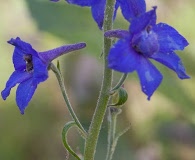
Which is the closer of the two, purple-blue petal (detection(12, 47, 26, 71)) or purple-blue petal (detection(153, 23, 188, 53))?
purple-blue petal (detection(153, 23, 188, 53))

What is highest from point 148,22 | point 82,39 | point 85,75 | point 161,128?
point 148,22

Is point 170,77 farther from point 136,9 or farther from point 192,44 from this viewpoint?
point 136,9

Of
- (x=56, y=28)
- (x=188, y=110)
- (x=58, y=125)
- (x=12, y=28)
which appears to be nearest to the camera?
(x=188, y=110)

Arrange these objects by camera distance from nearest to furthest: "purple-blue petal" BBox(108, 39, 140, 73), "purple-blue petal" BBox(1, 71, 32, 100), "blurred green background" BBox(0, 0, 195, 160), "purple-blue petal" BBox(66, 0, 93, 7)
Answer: "purple-blue petal" BBox(108, 39, 140, 73)
"purple-blue petal" BBox(1, 71, 32, 100)
"purple-blue petal" BBox(66, 0, 93, 7)
"blurred green background" BBox(0, 0, 195, 160)

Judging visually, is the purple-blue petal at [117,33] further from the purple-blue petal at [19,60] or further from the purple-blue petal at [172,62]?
the purple-blue petal at [19,60]

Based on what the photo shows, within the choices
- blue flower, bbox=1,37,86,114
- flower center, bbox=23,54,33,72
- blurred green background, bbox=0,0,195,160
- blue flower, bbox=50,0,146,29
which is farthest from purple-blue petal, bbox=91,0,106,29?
blurred green background, bbox=0,0,195,160

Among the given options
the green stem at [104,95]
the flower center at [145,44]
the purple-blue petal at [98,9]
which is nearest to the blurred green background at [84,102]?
the purple-blue petal at [98,9]

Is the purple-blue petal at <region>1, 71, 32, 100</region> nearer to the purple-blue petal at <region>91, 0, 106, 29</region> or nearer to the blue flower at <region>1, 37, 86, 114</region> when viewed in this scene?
the blue flower at <region>1, 37, 86, 114</region>

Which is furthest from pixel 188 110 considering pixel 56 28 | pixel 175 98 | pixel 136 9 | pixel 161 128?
pixel 136 9
